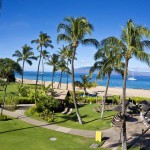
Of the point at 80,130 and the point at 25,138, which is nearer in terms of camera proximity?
the point at 25,138

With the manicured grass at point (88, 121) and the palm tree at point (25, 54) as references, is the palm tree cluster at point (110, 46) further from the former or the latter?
the palm tree at point (25, 54)

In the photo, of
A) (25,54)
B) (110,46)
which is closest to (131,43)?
(110,46)

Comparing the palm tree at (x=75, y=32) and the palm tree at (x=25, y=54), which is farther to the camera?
the palm tree at (x=25, y=54)

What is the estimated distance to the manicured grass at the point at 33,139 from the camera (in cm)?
2225

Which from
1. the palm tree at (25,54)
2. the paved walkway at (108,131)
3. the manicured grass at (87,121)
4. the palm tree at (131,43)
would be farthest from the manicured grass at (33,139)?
the palm tree at (25,54)

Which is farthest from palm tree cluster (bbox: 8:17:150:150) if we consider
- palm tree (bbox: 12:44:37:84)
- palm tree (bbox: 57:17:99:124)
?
palm tree (bbox: 12:44:37:84)

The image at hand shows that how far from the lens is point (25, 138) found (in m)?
24.6

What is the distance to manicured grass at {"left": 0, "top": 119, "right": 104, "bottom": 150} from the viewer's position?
2225 centimetres

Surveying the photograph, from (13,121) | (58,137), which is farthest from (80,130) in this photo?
(13,121)

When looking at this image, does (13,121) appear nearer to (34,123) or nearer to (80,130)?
(34,123)

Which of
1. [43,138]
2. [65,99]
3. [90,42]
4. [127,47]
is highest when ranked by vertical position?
Answer: [90,42]

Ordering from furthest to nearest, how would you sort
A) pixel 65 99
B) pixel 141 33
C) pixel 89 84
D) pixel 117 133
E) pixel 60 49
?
pixel 60 49
pixel 89 84
pixel 65 99
pixel 117 133
pixel 141 33

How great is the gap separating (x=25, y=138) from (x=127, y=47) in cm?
1309

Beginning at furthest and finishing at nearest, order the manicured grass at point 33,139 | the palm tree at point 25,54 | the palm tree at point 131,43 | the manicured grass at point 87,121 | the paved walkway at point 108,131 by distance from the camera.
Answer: the palm tree at point 25,54
the manicured grass at point 87,121
the paved walkway at point 108,131
the manicured grass at point 33,139
the palm tree at point 131,43
